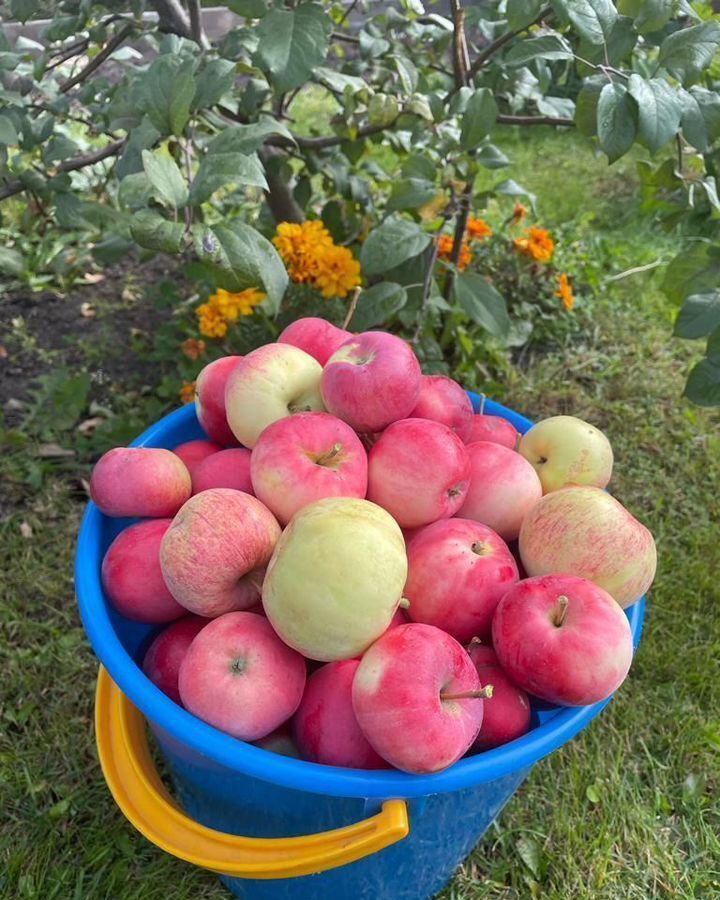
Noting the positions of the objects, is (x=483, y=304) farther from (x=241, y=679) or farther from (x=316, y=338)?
(x=241, y=679)

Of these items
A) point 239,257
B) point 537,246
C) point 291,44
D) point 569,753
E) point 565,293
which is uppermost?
point 291,44

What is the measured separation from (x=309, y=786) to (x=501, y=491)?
50 centimetres

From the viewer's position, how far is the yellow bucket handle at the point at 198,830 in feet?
2.83

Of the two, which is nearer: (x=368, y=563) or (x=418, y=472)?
(x=368, y=563)

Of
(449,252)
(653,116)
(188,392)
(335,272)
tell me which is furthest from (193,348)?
(653,116)

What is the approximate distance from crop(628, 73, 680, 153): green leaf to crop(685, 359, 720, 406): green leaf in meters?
0.46

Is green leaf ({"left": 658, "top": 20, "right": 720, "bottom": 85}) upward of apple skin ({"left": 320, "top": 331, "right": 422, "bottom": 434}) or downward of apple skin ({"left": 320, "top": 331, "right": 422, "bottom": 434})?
upward

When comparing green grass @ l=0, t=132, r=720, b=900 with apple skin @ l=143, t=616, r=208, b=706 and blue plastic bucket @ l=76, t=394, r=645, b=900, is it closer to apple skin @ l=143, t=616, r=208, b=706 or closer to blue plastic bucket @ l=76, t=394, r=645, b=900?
blue plastic bucket @ l=76, t=394, r=645, b=900

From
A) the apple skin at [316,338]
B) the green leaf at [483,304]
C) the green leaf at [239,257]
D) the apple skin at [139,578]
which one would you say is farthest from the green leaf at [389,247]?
the apple skin at [139,578]

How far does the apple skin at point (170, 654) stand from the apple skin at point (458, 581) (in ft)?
0.94

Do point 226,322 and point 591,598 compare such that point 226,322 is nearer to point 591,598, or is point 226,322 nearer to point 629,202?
point 591,598

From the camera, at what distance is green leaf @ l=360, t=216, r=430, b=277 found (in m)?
1.55

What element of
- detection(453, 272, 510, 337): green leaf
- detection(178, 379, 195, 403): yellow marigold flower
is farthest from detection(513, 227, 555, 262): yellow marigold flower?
detection(178, 379, 195, 403): yellow marigold flower

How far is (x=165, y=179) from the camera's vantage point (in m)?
1.09
